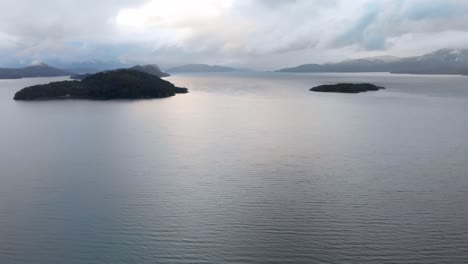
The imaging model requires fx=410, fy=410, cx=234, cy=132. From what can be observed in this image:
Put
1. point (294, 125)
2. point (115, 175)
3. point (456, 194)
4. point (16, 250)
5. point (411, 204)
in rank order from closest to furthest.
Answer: point (16, 250) < point (411, 204) < point (456, 194) < point (115, 175) < point (294, 125)

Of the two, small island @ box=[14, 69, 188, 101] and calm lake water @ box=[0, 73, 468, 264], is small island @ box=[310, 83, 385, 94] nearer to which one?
small island @ box=[14, 69, 188, 101]

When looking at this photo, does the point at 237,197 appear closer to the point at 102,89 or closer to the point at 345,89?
the point at 102,89

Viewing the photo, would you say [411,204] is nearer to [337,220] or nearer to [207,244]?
[337,220]

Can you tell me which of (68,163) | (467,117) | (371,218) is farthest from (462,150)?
(68,163)

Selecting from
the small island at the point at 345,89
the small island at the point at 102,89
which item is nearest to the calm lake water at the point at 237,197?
the small island at the point at 102,89

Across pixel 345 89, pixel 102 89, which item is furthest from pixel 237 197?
pixel 345 89
